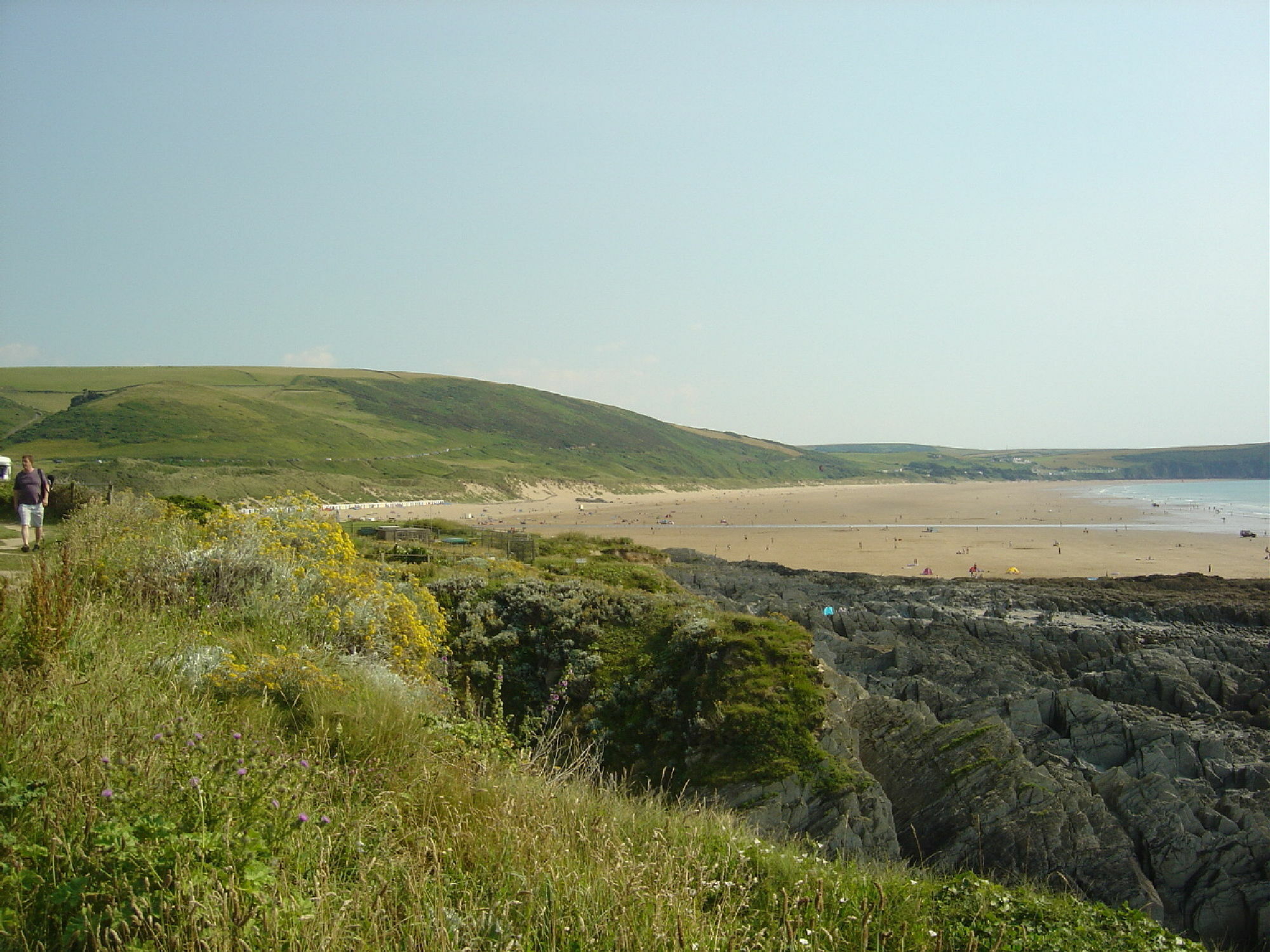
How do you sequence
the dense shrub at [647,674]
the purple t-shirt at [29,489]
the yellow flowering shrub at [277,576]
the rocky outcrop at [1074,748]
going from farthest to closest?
1. the purple t-shirt at [29,489]
2. the dense shrub at [647,674]
3. the rocky outcrop at [1074,748]
4. the yellow flowering shrub at [277,576]

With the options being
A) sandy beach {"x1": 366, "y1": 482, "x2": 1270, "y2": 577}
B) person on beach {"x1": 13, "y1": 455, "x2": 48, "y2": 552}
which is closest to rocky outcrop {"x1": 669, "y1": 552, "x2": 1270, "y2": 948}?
person on beach {"x1": 13, "y1": 455, "x2": 48, "y2": 552}

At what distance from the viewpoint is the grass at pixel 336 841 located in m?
3.33

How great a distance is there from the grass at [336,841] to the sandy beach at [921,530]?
3930cm

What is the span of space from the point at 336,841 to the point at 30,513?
17.1 m

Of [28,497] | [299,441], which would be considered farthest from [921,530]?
[299,441]

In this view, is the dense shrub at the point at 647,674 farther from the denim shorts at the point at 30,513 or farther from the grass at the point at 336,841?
the denim shorts at the point at 30,513

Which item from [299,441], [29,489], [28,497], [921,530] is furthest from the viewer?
[299,441]

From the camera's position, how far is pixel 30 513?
55.5ft

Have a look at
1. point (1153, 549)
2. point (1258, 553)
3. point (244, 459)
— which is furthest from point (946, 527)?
point (244, 459)

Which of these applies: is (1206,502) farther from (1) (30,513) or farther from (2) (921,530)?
(1) (30,513)

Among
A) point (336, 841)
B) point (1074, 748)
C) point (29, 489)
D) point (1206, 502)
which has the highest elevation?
point (29, 489)

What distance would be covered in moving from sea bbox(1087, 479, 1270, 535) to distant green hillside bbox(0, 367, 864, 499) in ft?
236

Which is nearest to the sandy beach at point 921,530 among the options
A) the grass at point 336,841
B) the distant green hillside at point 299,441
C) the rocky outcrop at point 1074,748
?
the distant green hillside at point 299,441

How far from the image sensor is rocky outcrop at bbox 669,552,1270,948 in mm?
9633
